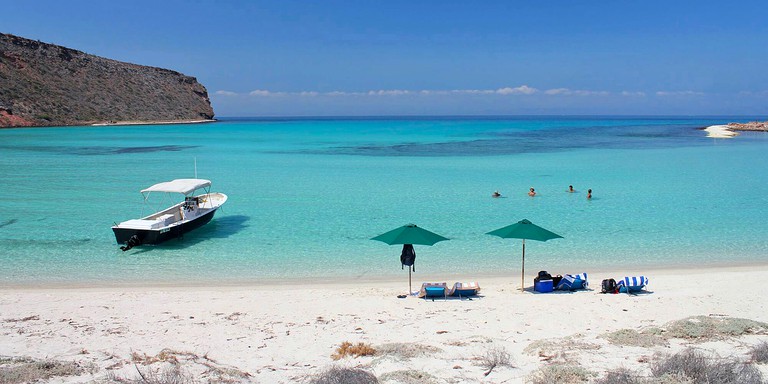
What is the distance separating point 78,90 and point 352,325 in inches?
A: 4154

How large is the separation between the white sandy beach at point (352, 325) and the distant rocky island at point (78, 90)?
3254 inches

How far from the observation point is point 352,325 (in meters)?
9.53

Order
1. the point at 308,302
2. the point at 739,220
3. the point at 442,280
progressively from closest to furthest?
the point at 308,302, the point at 442,280, the point at 739,220

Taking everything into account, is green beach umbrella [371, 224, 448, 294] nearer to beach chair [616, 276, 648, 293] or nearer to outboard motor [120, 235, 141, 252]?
beach chair [616, 276, 648, 293]

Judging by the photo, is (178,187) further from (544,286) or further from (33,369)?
(544,286)

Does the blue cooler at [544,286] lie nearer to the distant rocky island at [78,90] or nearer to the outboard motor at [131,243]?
Result: the outboard motor at [131,243]

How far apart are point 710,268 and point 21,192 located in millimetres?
26206

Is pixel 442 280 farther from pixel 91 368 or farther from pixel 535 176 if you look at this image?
pixel 535 176

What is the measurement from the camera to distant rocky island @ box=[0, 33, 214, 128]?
84619mm

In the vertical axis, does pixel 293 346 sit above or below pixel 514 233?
below

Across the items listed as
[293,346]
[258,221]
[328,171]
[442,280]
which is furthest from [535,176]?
[293,346]

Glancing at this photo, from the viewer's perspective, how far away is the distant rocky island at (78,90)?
84619 mm

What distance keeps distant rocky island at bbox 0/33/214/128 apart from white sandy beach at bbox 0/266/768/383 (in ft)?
271

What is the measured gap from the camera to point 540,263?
14328mm
